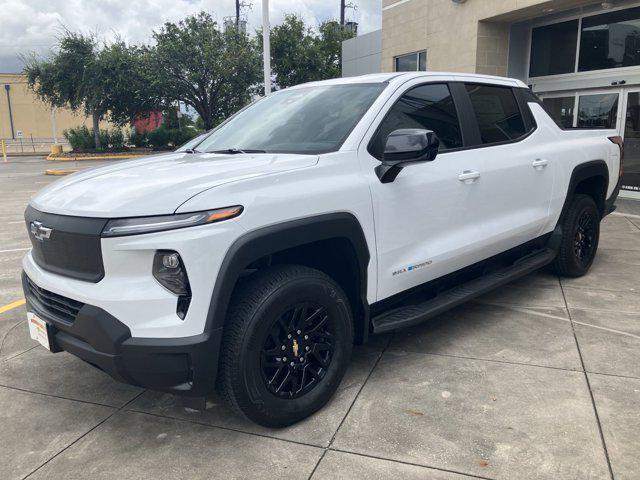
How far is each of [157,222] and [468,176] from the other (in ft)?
7.17

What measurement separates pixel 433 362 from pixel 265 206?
5.84 ft

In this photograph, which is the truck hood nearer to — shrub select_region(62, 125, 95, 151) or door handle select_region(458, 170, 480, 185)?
door handle select_region(458, 170, 480, 185)

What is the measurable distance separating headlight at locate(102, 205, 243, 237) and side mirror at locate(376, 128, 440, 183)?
108cm

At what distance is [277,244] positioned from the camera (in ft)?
8.71

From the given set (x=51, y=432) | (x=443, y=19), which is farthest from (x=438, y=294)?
(x=443, y=19)

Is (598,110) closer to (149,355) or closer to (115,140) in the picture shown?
(149,355)

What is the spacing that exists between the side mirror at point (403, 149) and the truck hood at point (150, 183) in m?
0.43

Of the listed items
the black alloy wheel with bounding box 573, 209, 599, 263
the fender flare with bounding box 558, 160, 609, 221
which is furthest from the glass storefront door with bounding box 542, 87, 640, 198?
the black alloy wheel with bounding box 573, 209, 599, 263

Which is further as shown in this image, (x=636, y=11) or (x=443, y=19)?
(x=443, y=19)

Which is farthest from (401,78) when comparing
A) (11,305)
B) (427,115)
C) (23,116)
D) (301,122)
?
(23,116)

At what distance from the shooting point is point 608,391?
10.7 feet

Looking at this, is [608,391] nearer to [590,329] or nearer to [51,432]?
[590,329]

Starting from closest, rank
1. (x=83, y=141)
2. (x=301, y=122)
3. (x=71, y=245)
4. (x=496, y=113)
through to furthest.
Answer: (x=71, y=245)
(x=301, y=122)
(x=496, y=113)
(x=83, y=141)

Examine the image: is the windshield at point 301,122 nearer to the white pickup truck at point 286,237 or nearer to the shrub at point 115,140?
the white pickup truck at point 286,237
